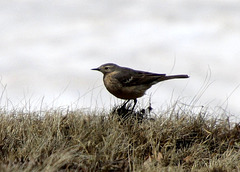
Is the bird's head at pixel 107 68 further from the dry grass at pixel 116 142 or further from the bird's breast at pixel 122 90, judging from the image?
the dry grass at pixel 116 142

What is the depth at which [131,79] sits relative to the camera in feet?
34.5

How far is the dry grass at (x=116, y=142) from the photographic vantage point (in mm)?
7575

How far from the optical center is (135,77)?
417 inches

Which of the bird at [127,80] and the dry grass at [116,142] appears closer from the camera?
the dry grass at [116,142]

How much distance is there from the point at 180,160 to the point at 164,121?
82 cm

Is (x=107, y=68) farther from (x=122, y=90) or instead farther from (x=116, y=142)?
(x=116, y=142)

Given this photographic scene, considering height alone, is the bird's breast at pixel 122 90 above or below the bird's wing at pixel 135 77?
below

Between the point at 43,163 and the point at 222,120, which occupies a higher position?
the point at 222,120

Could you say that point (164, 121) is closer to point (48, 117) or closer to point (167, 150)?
point (167, 150)

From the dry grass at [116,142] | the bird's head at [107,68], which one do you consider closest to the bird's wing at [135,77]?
the bird's head at [107,68]

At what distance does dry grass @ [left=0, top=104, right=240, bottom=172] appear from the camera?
24.9ft

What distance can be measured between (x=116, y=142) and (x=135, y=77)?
262 cm

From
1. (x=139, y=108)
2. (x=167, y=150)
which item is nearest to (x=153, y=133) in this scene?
(x=167, y=150)

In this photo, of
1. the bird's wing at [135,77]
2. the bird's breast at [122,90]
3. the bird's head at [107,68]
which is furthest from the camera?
the bird's head at [107,68]
